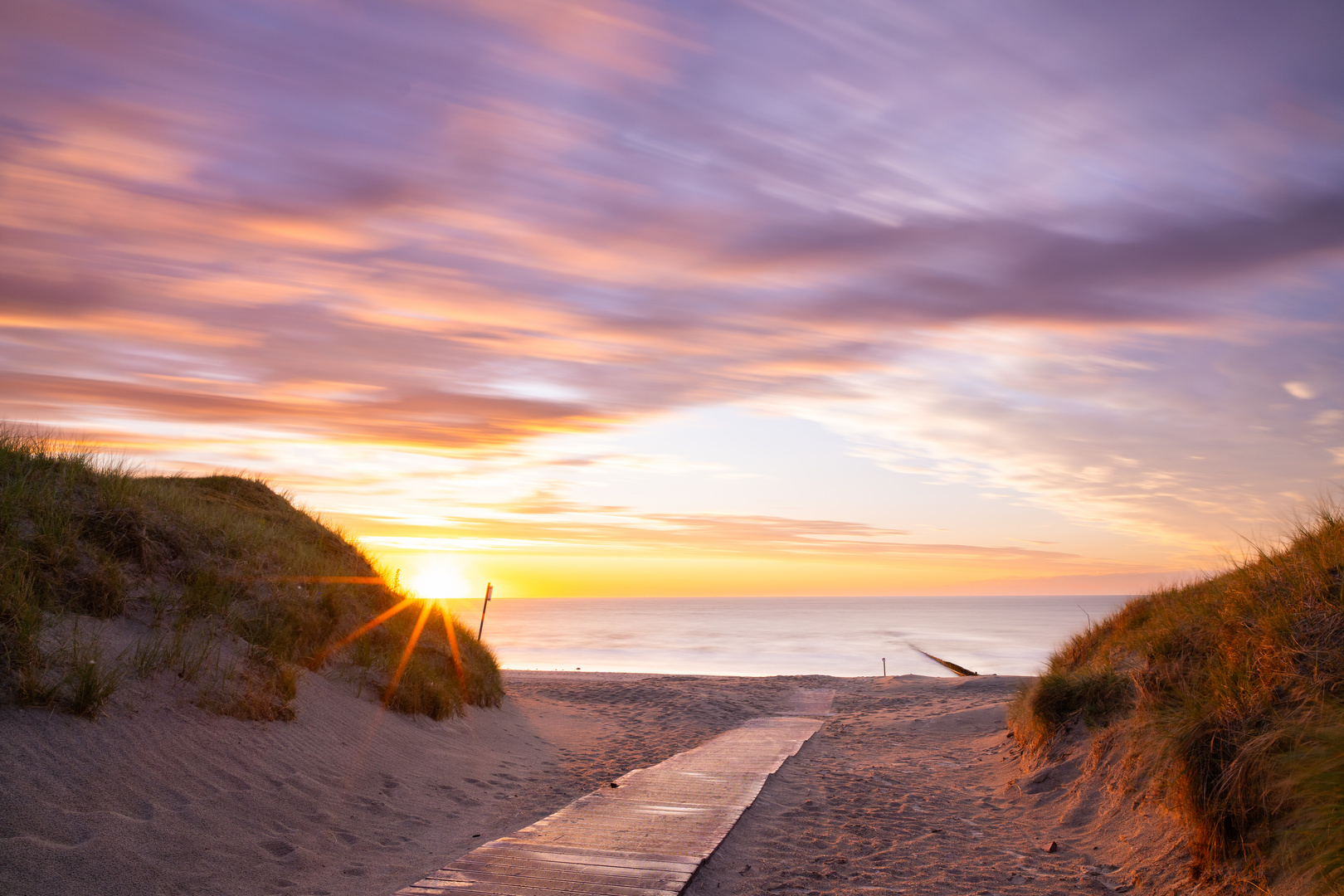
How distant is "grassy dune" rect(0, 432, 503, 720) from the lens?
5.81 m

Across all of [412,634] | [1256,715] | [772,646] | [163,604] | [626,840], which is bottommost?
[772,646]

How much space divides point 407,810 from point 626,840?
2.39 m

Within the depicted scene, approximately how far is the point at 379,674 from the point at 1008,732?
26.4ft

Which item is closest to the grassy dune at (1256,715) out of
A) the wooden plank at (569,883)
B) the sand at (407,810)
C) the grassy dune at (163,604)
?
the sand at (407,810)

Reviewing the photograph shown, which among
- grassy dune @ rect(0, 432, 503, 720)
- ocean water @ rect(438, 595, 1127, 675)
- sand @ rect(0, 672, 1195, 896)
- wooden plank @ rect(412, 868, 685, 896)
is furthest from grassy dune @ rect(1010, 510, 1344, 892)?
ocean water @ rect(438, 595, 1127, 675)

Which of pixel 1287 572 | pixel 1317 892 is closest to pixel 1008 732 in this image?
pixel 1287 572

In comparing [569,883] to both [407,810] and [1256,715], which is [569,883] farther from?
[1256,715]

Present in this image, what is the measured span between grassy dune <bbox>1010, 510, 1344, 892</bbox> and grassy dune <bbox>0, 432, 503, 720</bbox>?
7441 mm

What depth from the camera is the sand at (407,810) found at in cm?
484

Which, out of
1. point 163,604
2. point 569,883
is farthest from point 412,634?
point 569,883

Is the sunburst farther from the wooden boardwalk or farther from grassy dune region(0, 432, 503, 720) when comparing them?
the wooden boardwalk

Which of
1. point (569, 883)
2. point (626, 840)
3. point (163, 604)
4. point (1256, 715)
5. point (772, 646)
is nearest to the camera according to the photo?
point (569, 883)

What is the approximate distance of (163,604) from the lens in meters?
7.27

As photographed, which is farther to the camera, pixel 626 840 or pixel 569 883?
pixel 626 840
